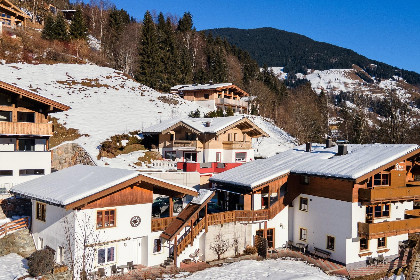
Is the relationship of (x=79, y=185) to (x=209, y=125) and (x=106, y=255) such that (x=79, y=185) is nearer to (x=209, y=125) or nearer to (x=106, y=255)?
(x=106, y=255)

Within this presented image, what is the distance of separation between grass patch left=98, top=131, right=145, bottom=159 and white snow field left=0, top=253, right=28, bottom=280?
17.6 meters

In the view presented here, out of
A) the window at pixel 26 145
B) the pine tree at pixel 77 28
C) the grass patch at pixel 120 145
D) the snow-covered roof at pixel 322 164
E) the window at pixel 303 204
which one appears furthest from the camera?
the pine tree at pixel 77 28

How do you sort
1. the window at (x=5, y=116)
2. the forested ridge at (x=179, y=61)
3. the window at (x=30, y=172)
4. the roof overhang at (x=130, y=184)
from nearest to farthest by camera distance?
the roof overhang at (x=130, y=184) → the window at (x=5, y=116) → the window at (x=30, y=172) → the forested ridge at (x=179, y=61)

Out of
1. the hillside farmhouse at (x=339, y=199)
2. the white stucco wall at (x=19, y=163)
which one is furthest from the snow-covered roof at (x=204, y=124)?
the white stucco wall at (x=19, y=163)

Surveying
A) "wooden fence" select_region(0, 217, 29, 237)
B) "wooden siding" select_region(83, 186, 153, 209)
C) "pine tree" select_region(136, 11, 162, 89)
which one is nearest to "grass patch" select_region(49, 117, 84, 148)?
"wooden fence" select_region(0, 217, 29, 237)

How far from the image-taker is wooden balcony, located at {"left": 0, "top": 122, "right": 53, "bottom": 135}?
2734cm

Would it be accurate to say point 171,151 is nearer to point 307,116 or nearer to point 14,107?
point 14,107

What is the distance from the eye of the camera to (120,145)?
4238 centimetres

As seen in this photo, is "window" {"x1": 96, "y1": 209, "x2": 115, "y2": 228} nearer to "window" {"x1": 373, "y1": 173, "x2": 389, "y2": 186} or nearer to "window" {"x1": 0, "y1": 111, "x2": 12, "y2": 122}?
"window" {"x1": 0, "y1": 111, "x2": 12, "y2": 122}

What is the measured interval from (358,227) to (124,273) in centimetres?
1399

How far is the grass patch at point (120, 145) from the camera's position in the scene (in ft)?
130

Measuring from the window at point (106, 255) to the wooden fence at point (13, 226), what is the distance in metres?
6.67

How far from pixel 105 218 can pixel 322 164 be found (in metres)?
14.3

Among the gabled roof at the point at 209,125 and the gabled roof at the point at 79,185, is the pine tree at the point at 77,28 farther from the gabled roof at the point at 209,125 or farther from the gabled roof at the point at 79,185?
the gabled roof at the point at 79,185
